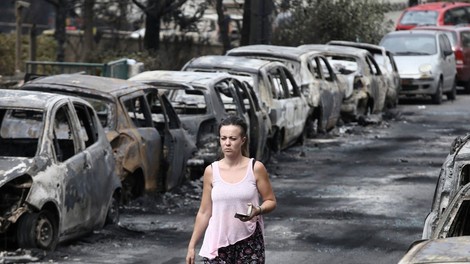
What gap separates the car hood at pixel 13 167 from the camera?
11242 millimetres

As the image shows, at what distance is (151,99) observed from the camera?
16922mm

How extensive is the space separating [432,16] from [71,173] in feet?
95.1

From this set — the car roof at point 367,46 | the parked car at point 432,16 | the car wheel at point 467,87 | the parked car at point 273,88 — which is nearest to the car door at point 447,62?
the car roof at point 367,46

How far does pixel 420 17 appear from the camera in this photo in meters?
39.9

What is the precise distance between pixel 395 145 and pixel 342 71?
4.30m

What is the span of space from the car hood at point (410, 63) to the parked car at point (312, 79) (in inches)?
231

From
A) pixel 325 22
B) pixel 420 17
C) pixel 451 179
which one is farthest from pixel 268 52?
pixel 420 17

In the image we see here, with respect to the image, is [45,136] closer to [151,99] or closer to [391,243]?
[391,243]

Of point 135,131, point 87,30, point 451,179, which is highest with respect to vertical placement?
point 451,179

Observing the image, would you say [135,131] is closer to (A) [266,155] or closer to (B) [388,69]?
(A) [266,155]

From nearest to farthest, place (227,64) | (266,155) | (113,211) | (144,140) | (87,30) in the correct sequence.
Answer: (113,211), (144,140), (266,155), (227,64), (87,30)

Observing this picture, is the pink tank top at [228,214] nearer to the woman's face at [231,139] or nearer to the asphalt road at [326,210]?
the woman's face at [231,139]

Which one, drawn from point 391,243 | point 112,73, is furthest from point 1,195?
point 112,73

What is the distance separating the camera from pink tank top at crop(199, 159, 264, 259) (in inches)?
299
